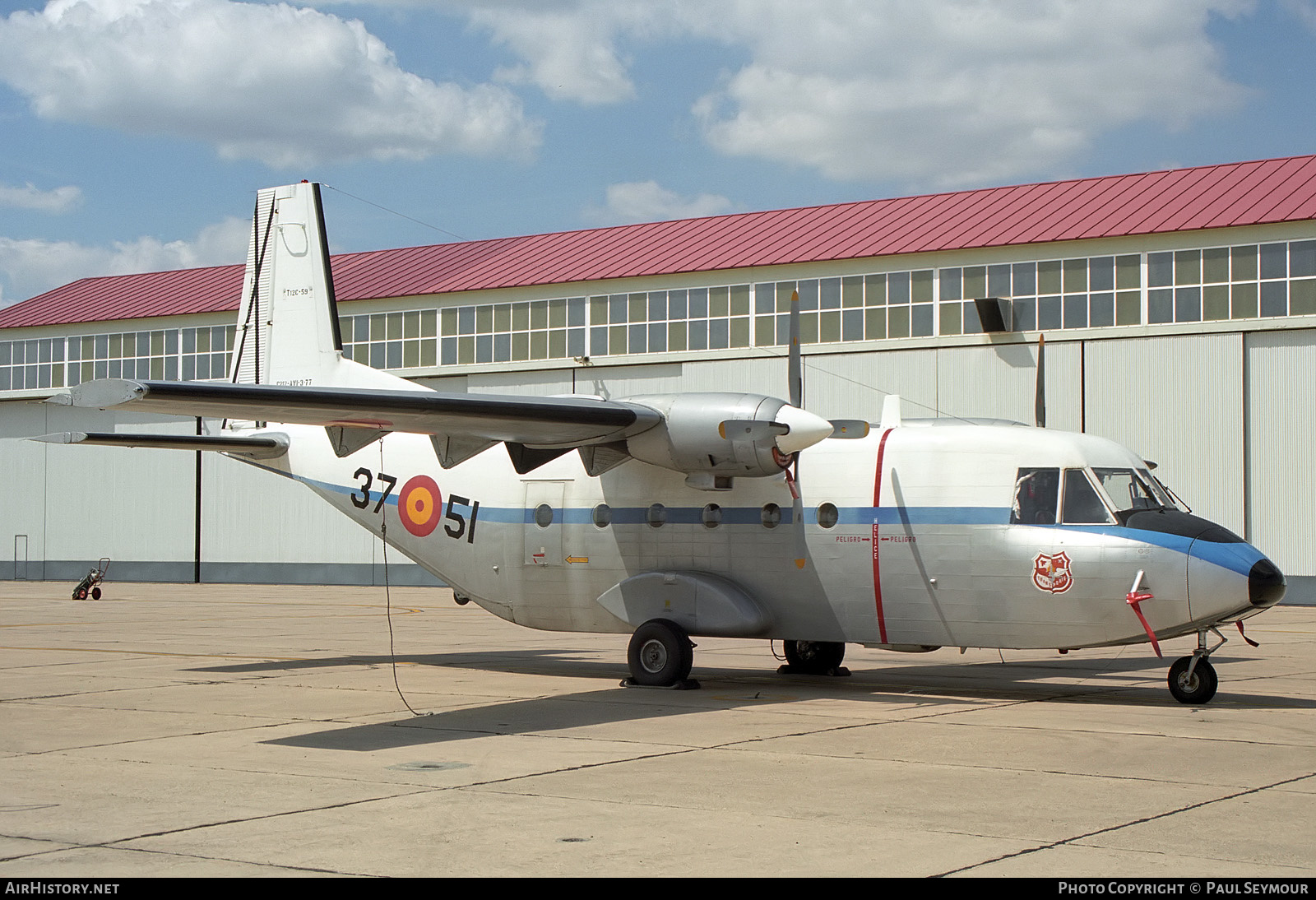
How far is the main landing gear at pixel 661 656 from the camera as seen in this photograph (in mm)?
15500

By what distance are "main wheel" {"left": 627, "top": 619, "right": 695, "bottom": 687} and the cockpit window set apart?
194 inches

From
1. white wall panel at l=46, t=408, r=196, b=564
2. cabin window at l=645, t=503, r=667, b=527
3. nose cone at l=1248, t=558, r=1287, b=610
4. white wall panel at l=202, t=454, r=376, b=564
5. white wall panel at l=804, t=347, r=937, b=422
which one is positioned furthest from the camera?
white wall panel at l=46, t=408, r=196, b=564

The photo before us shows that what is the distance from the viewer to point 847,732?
484 inches

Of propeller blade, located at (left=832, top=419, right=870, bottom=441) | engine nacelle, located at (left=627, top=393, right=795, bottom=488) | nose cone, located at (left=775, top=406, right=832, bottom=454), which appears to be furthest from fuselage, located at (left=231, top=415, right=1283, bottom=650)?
nose cone, located at (left=775, top=406, right=832, bottom=454)

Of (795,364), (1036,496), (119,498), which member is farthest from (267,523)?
(1036,496)

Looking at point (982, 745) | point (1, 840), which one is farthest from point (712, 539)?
point (1, 840)

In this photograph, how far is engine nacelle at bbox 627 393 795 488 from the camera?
1437cm

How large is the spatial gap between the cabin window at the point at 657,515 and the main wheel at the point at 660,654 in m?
1.15

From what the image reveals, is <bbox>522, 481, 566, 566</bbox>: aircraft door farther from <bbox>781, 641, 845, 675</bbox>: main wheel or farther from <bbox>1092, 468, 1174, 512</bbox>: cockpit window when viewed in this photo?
<bbox>1092, 468, 1174, 512</bbox>: cockpit window

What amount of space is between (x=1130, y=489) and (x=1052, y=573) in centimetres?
128

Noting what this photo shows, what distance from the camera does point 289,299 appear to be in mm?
20031

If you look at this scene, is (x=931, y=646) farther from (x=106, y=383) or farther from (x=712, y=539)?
(x=106, y=383)

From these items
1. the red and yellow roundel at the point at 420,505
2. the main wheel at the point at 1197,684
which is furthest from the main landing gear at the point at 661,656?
the main wheel at the point at 1197,684

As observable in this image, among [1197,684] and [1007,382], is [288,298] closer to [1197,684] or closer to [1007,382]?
[1197,684]
